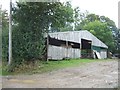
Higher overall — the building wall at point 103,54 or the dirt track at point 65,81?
the building wall at point 103,54

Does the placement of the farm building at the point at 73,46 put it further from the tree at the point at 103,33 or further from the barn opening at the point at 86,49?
the tree at the point at 103,33

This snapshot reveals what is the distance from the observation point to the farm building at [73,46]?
62.3ft

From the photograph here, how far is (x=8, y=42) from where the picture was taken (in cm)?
1235

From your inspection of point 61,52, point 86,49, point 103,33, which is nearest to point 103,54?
point 103,33

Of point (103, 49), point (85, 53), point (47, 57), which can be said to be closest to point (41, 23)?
point (47, 57)

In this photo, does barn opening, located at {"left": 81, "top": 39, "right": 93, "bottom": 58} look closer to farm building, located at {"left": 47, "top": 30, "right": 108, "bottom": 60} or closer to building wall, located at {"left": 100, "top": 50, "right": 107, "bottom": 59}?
farm building, located at {"left": 47, "top": 30, "right": 108, "bottom": 60}

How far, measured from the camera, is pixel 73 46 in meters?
23.9

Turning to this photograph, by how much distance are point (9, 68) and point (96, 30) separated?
68.5 feet

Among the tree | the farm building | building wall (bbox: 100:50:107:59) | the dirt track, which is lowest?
the dirt track

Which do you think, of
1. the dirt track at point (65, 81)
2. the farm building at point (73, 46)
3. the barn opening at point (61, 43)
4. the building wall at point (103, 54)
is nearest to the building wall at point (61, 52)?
the farm building at point (73, 46)

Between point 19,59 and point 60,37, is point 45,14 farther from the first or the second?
point 60,37

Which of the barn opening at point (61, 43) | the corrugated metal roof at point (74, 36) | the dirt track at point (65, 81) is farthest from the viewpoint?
the corrugated metal roof at point (74, 36)

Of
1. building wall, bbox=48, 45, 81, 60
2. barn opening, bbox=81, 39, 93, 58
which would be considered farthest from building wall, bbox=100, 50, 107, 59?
building wall, bbox=48, 45, 81, 60

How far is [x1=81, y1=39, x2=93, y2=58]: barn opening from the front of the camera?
83.5ft
